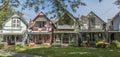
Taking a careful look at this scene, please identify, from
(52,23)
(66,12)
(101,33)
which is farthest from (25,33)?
(66,12)

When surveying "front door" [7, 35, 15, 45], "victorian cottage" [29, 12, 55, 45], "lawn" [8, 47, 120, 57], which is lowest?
"lawn" [8, 47, 120, 57]

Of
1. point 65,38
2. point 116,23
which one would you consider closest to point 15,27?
point 65,38

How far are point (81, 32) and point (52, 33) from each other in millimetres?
6086

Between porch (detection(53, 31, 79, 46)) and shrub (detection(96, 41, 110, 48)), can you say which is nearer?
shrub (detection(96, 41, 110, 48))

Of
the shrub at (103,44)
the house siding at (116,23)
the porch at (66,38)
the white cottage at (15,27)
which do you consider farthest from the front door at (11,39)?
the house siding at (116,23)

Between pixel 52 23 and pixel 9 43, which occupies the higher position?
pixel 52 23

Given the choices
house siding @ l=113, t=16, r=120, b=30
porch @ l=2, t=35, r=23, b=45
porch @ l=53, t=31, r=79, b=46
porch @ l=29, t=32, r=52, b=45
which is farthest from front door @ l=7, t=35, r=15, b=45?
house siding @ l=113, t=16, r=120, b=30

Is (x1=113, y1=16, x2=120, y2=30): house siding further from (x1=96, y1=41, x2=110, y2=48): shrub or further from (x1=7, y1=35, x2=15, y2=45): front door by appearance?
(x1=7, y1=35, x2=15, y2=45): front door

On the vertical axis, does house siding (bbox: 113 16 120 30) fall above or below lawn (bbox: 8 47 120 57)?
above

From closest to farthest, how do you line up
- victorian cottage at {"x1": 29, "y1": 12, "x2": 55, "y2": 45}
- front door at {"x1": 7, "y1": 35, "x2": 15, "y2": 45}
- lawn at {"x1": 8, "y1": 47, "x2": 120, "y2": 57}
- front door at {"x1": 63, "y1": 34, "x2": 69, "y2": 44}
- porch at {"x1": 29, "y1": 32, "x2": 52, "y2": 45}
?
lawn at {"x1": 8, "y1": 47, "x2": 120, "y2": 57}
front door at {"x1": 63, "y1": 34, "x2": 69, "y2": 44}
porch at {"x1": 29, "y1": 32, "x2": 52, "y2": 45}
victorian cottage at {"x1": 29, "y1": 12, "x2": 55, "y2": 45}
front door at {"x1": 7, "y1": 35, "x2": 15, "y2": 45}

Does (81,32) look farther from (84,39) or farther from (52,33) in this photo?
(52,33)

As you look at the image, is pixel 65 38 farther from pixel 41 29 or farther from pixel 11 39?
pixel 11 39

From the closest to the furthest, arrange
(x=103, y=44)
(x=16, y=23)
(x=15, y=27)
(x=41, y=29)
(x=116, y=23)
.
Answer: (x=103, y=44)
(x=116, y=23)
(x=41, y=29)
(x=16, y=23)
(x=15, y=27)

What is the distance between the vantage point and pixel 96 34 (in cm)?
5897
